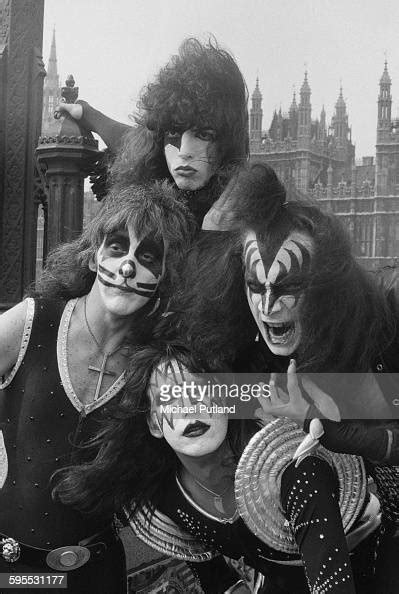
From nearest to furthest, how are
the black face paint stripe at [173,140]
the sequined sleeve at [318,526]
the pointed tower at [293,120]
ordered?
the sequined sleeve at [318,526] < the pointed tower at [293,120] < the black face paint stripe at [173,140]

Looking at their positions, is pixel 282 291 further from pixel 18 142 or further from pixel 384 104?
pixel 18 142

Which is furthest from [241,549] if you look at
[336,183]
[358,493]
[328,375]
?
[336,183]

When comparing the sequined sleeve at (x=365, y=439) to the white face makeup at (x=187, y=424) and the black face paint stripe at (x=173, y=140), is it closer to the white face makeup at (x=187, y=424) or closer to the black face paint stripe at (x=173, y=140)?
the white face makeup at (x=187, y=424)

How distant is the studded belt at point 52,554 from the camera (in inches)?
58.3

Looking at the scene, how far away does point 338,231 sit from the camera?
126cm

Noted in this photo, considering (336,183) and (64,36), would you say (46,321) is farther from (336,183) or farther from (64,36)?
(64,36)

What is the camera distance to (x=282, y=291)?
1.26 m

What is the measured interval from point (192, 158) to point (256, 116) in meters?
0.17

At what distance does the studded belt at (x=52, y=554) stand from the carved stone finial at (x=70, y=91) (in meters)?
1.25

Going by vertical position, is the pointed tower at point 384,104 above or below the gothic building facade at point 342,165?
above

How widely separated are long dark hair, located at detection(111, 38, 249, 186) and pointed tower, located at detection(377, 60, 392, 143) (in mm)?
257

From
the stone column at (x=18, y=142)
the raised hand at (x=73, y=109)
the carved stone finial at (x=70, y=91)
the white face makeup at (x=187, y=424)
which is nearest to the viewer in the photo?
the white face makeup at (x=187, y=424)

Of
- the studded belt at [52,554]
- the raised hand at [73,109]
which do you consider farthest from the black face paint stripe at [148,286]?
the raised hand at [73,109]

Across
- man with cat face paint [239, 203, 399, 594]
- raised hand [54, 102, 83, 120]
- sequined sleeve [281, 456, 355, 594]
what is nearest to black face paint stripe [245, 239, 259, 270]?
man with cat face paint [239, 203, 399, 594]
